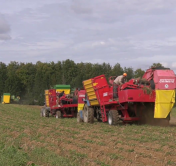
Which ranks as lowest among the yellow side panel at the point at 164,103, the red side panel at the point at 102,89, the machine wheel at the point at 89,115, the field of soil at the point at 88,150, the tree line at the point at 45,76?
the field of soil at the point at 88,150

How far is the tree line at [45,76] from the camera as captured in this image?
6122 centimetres

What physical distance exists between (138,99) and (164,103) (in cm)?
102

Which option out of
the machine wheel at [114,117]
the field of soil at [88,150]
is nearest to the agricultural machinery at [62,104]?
the machine wheel at [114,117]

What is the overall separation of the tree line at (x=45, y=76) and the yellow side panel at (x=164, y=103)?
40.2 m

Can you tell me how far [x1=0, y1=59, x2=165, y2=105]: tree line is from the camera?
201 ft

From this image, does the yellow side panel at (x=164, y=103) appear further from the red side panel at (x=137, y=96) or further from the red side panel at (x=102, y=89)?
the red side panel at (x=102, y=89)

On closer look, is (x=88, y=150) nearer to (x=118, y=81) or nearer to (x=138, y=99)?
(x=138, y=99)

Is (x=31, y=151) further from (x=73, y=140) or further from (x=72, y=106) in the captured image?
(x=72, y=106)

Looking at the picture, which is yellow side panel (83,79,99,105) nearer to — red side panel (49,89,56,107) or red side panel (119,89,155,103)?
red side panel (119,89,155,103)

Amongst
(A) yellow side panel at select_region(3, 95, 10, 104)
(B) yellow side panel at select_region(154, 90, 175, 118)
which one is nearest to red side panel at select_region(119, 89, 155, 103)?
(B) yellow side panel at select_region(154, 90, 175, 118)

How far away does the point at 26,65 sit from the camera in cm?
8831

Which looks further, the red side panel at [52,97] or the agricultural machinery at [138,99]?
the red side panel at [52,97]

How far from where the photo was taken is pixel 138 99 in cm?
1332

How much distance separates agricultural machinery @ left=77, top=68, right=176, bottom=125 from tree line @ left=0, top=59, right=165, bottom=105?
1474 inches
